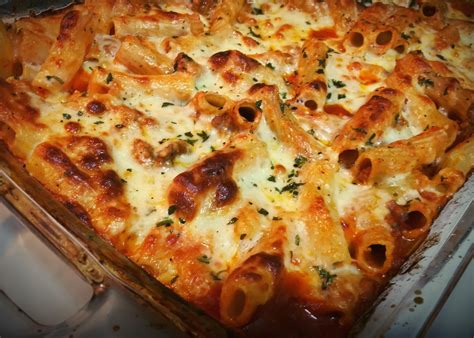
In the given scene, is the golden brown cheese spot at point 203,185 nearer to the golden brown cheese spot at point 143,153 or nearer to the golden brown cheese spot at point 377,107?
the golden brown cheese spot at point 143,153

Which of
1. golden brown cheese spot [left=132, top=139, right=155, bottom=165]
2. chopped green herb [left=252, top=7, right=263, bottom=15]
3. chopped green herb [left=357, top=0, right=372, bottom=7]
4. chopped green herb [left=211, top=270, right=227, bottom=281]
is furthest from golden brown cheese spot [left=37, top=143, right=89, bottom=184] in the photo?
chopped green herb [left=357, top=0, right=372, bottom=7]

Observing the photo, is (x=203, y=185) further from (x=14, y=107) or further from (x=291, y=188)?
(x=14, y=107)

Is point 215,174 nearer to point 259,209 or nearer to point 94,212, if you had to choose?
point 259,209

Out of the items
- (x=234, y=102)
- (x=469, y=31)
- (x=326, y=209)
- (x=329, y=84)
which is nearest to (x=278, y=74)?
(x=329, y=84)

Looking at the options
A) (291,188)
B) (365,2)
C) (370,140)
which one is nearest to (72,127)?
(291,188)

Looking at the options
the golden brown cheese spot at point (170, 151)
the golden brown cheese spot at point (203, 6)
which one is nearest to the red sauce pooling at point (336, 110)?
the golden brown cheese spot at point (170, 151)

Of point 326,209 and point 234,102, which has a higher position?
point 234,102
